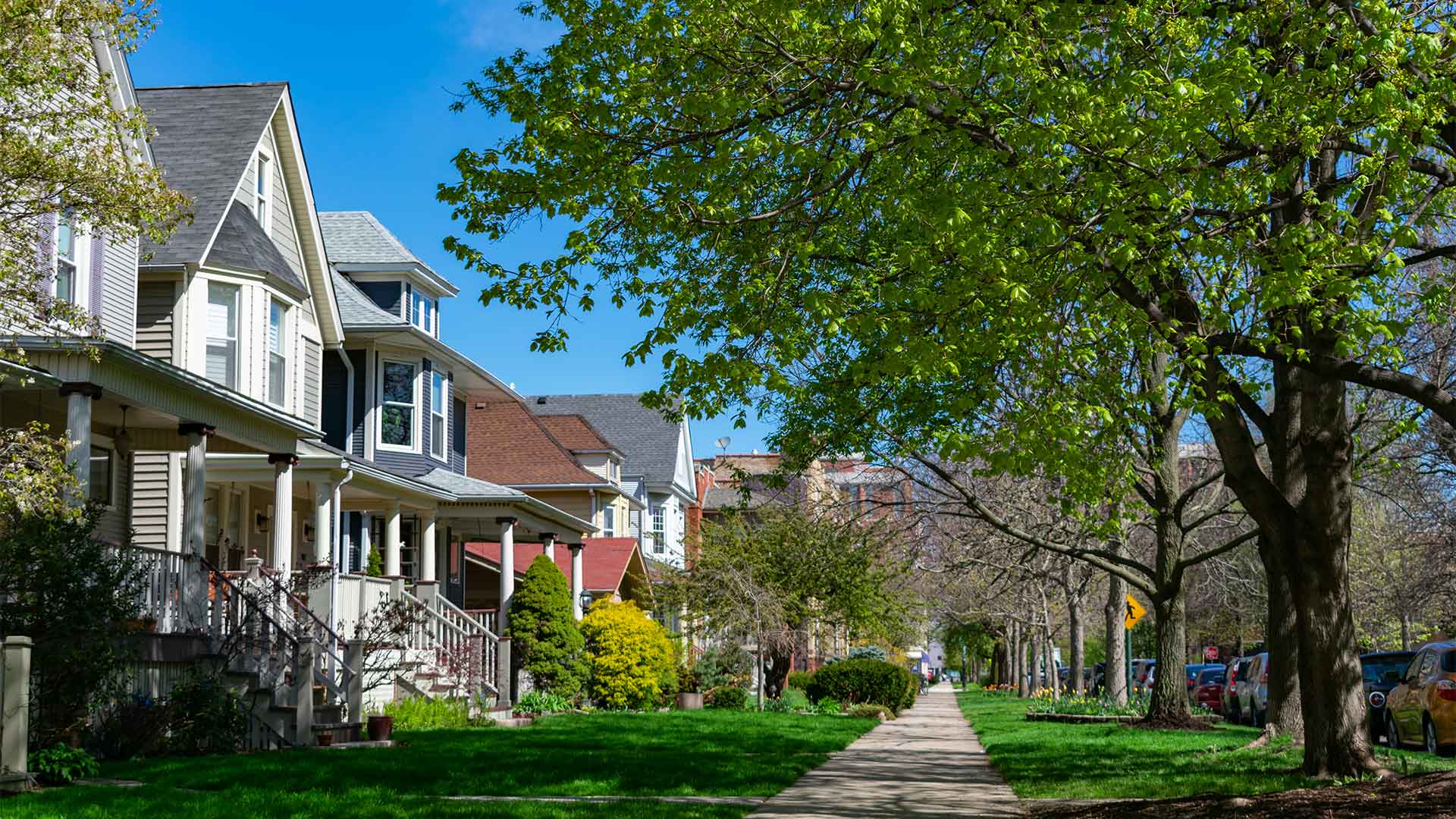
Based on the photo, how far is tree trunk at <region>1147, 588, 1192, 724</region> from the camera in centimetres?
2420

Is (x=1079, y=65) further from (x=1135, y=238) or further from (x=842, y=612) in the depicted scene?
(x=842, y=612)

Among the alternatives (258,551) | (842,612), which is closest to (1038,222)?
(258,551)

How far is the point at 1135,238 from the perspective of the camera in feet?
31.6

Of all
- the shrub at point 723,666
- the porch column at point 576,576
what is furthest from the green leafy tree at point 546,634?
the shrub at point 723,666

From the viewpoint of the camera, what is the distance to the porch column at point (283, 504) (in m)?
20.2

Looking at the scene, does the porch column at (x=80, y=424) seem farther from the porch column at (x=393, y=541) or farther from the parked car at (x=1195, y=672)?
the parked car at (x=1195, y=672)

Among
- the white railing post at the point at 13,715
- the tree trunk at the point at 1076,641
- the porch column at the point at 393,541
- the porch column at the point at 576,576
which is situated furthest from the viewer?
the tree trunk at the point at 1076,641

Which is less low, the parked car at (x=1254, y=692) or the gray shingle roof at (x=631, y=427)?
the gray shingle roof at (x=631, y=427)

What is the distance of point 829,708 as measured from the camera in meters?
33.0

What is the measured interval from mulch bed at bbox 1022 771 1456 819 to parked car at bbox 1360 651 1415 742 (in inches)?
494

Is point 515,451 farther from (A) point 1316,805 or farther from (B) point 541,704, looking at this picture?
(A) point 1316,805

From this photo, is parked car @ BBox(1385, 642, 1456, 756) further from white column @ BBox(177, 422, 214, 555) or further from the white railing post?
the white railing post

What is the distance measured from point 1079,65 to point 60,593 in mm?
10846

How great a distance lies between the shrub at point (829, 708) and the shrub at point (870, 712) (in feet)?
1.33
